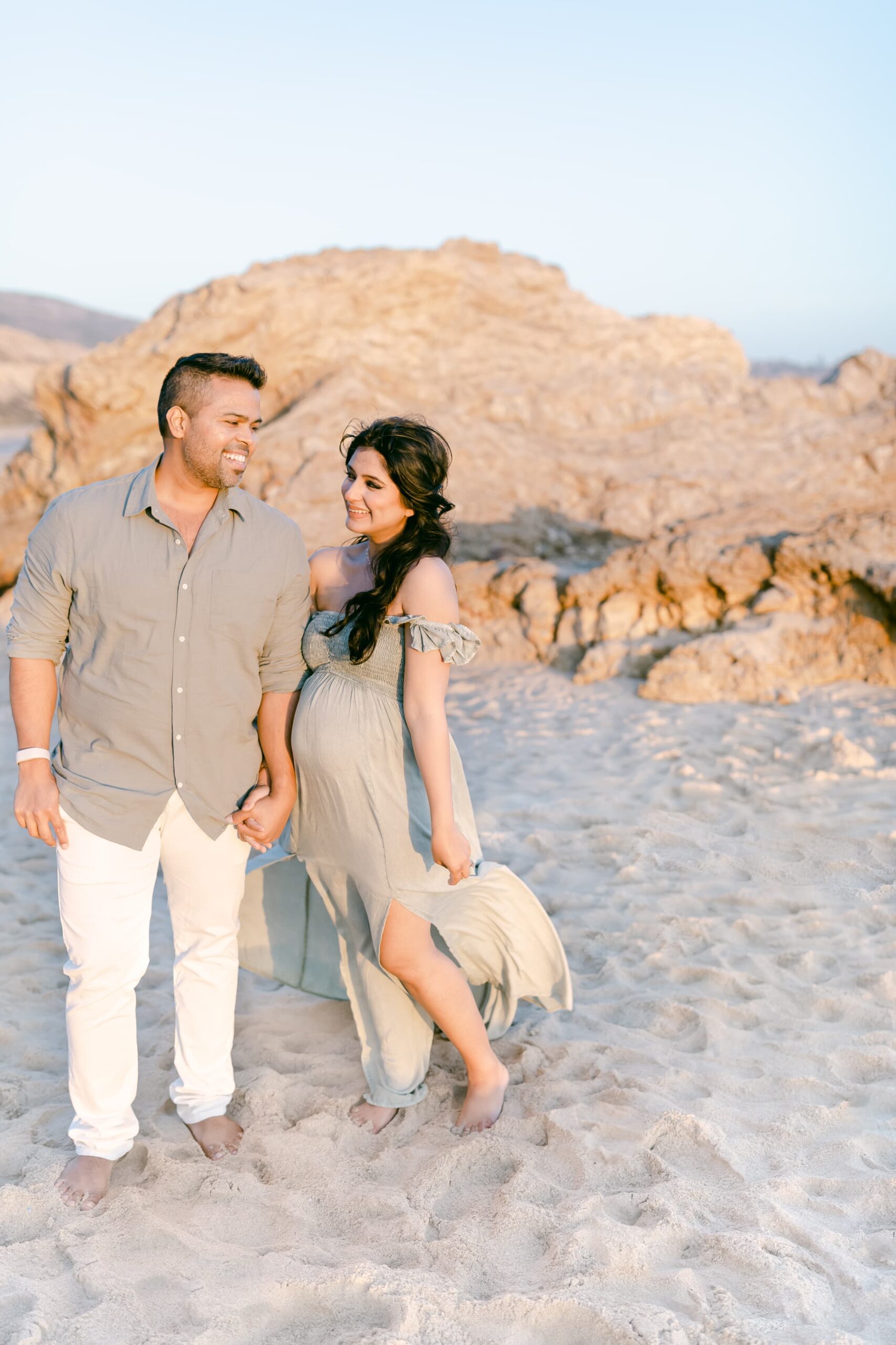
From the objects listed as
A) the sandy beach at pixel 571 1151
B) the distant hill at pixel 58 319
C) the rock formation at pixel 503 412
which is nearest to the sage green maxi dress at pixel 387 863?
the sandy beach at pixel 571 1151

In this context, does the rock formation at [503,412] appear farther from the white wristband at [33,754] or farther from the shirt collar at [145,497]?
the white wristband at [33,754]

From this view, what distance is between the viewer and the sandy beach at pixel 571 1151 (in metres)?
2.17

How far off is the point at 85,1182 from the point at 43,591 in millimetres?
1489

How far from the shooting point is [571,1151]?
2756 millimetres

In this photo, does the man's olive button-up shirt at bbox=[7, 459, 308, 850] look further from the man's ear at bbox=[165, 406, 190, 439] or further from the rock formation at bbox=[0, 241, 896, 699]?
the rock formation at bbox=[0, 241, 896, 699]

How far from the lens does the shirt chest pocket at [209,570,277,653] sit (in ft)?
8.27

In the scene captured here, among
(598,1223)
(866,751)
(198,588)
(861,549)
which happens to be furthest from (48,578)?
(861,549)

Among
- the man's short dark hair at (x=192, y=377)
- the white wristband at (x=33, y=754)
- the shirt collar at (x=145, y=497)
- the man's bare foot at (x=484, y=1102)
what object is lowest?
the man's bare foot at (x=484, y=1102)

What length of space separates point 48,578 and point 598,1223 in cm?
204

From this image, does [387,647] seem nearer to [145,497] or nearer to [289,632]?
[289,632]

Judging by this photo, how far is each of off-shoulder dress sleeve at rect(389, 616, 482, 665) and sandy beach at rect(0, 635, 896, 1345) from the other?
138cm

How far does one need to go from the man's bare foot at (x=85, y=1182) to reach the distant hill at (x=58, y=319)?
8725cm

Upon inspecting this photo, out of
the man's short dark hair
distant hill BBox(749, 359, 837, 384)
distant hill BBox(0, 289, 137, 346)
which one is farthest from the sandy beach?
distant hill BBox(0, 289, 137, 346)

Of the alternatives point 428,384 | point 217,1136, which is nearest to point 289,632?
point 217,1136
